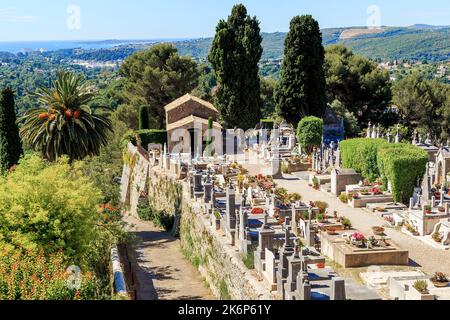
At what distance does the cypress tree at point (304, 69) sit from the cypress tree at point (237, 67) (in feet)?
8.05

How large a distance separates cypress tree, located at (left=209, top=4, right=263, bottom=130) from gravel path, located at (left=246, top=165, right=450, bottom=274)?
11688 millimetres

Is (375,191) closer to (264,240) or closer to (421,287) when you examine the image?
(264,240)

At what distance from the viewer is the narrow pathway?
19.2 m

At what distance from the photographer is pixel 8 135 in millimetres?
29250

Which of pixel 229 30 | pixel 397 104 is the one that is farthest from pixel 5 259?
pixel 397 104

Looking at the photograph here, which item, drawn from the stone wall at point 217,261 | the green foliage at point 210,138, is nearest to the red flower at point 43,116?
the stone wall at point 217,261

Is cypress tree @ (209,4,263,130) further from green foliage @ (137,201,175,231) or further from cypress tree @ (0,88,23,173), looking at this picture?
cypress tree @ (0,88,23,173)

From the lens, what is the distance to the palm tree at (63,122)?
27.3 metres

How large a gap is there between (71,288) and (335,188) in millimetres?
16764

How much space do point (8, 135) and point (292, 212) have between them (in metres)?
15.8

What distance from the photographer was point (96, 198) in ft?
60.5

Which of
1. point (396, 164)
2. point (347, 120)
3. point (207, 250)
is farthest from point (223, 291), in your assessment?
point (347, 120)

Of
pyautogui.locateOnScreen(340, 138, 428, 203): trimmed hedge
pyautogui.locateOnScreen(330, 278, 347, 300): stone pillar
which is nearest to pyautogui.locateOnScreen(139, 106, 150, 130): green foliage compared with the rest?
pyautogui.locateOnScreen(340, 138, 428, 203): trimmed hedge
